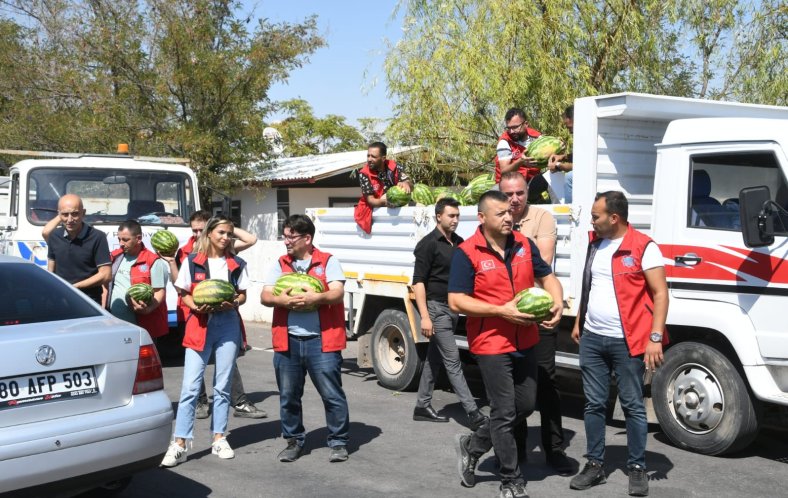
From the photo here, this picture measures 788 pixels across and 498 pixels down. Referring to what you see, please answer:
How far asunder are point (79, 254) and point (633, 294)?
5141 millimetres

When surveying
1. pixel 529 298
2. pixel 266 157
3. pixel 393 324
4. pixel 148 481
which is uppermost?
pixel 266 157

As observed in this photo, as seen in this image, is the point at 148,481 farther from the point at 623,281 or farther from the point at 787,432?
the point at 787,432

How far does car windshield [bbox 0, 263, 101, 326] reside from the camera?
5.30 meters

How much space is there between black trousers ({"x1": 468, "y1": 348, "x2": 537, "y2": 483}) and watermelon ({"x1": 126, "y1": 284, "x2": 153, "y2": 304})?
143 inches

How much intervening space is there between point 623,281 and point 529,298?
725mm

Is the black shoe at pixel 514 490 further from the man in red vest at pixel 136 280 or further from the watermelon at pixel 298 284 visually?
the man in red vest at pixel 136 280

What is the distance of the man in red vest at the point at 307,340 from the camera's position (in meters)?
6.71

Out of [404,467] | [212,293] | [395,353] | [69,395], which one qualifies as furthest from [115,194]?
[69,395]

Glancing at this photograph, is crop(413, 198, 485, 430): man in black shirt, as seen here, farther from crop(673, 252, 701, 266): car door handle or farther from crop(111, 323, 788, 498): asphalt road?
crop(673, 252, 701, 266): car door handle

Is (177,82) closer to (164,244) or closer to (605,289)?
(164,244)

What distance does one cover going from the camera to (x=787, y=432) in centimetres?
786

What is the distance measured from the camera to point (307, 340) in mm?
6742

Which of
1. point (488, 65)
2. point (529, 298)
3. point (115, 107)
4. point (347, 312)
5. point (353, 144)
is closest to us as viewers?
point (529, 298)

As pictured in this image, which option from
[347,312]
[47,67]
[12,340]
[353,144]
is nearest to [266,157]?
[47,67]
